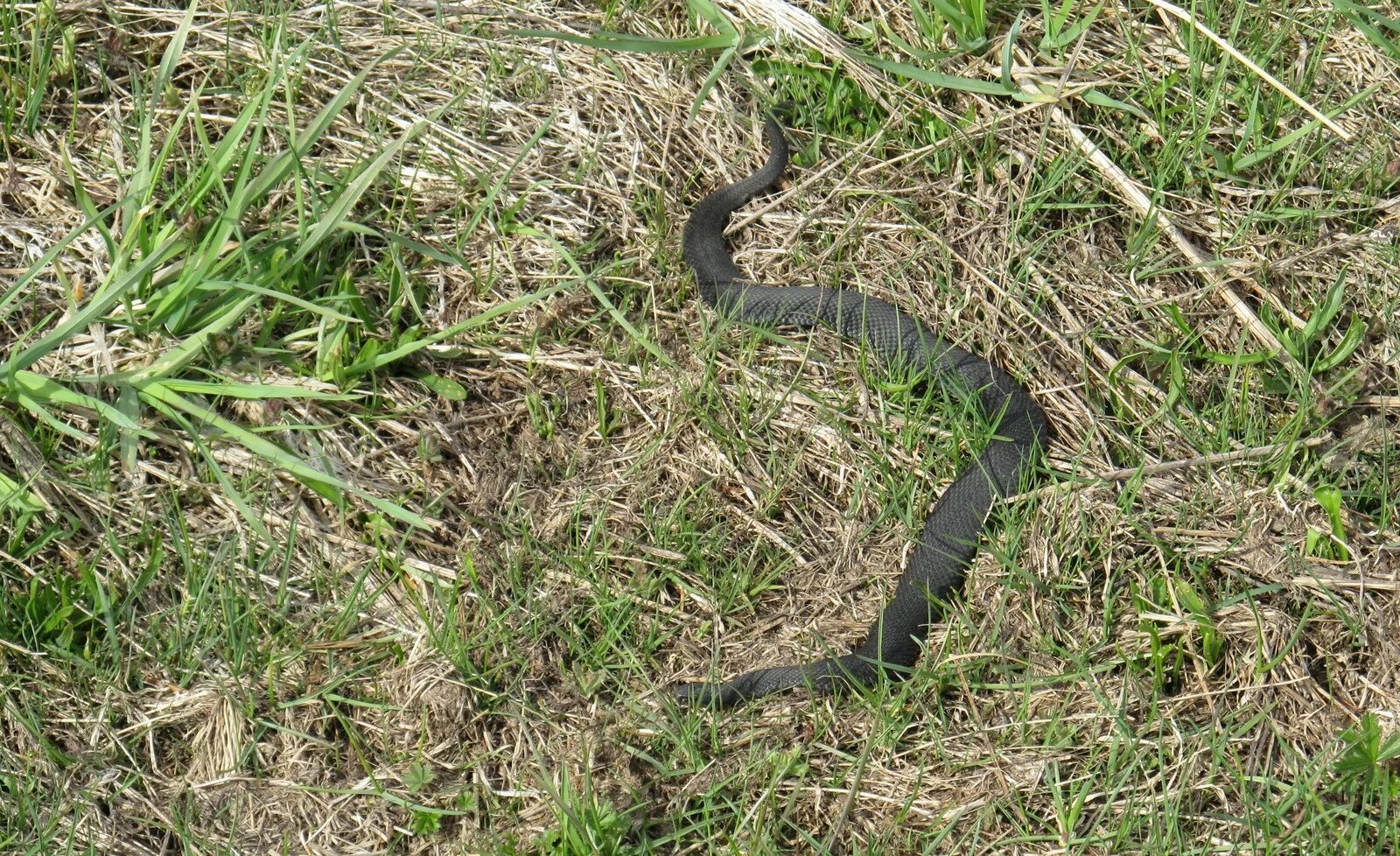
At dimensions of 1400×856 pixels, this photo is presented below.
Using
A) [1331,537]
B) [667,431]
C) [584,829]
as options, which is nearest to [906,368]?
[667,431]

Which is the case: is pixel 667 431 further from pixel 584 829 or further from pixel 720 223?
pixel 584 829

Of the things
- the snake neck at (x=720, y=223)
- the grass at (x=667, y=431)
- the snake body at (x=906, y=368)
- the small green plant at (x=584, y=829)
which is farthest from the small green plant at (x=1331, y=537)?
the small green plant at (x=584, y=829)

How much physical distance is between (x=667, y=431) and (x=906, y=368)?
661 millimetres

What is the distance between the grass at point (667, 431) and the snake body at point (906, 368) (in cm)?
7

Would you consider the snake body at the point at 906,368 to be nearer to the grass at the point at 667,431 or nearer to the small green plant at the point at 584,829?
the grass at the point at 667,431

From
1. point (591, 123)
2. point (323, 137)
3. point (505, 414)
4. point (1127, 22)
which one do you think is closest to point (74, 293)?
point (323, 137)

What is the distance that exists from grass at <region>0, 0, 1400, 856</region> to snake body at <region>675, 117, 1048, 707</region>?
0.07 metres

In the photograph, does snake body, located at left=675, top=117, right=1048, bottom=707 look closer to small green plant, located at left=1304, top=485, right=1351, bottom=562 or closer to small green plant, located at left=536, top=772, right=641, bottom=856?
small green plant, located at left=536, top=772, right=641, bottom=856

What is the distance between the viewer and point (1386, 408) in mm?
3344

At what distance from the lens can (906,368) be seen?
349cm

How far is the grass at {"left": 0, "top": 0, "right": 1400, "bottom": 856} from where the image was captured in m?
2.78

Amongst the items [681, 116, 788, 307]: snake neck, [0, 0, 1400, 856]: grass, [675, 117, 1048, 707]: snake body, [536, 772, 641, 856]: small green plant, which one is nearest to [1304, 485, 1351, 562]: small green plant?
[0, 0, 1400, 856]: grass

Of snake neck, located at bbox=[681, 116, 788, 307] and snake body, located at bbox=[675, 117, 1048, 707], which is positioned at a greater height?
snake neck, located at bbox=[681, 116, 788, 307]

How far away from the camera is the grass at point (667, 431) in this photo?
278cm
